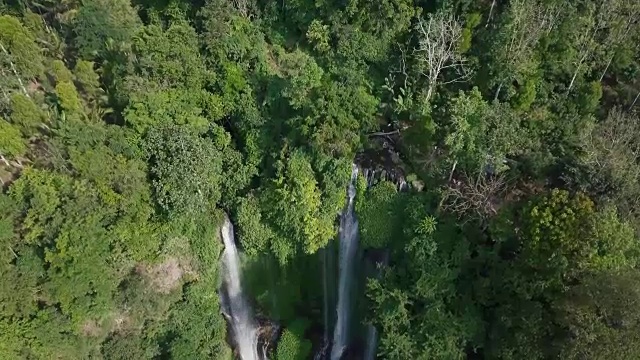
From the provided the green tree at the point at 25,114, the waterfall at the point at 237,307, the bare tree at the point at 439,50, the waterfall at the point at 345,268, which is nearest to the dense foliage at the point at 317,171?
the green tree at the point at 25,114

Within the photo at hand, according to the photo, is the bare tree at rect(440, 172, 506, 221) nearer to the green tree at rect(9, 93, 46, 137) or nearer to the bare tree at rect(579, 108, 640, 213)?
the bare tree at rect(579, 108, 640, 213)

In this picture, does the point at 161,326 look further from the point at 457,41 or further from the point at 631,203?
the point at 631,203

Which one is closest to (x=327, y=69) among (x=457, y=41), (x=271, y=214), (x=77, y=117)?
(x=457, y=41)

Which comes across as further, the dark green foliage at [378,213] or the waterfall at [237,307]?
the waterfall at [237,307]

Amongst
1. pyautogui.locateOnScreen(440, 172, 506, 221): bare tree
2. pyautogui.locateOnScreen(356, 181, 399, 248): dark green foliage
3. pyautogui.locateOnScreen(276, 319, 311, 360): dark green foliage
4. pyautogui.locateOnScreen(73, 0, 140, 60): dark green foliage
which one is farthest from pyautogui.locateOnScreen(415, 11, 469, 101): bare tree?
pyautogui.locateOnScreen(73, 0, 140, 60): dark green foliage

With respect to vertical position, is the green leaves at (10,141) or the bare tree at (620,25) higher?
the bare tree at (620,25)

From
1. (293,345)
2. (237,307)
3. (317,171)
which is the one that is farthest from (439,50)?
(237,307)

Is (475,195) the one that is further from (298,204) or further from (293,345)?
(293,345)

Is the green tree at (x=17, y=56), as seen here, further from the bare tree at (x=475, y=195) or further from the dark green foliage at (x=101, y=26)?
the bare tree at (x=475, y=195)
